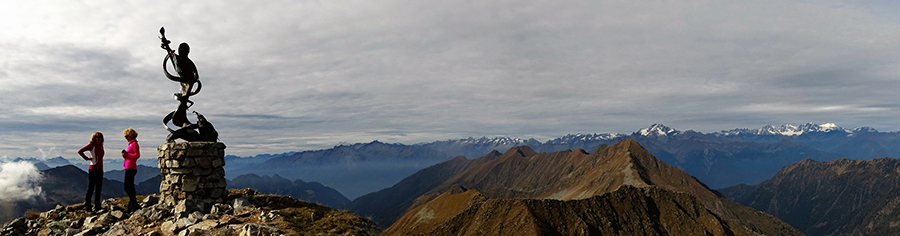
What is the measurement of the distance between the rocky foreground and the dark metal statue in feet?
12.3

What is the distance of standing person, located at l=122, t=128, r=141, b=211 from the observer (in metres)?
20.8

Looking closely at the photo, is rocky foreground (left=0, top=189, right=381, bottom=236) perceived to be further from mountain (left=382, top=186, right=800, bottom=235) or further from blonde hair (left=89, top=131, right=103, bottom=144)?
mountain (left=382, top=186, right=800, bottom=235)

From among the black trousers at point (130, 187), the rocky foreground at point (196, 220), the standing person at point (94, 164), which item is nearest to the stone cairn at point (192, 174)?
the rocky foreground at point (196, 220)

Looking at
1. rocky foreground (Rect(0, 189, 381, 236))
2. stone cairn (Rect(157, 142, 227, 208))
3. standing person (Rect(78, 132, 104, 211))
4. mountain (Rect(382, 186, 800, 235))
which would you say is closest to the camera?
rocky foreground (Rect(0, 189, 381, 236))

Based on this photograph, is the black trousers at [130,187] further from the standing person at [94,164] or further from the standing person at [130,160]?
the standing person at [94,164]

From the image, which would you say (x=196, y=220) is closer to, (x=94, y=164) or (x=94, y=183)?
(x=94, y=164)

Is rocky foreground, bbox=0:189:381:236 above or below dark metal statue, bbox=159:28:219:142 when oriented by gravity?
below

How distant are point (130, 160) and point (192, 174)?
389cm

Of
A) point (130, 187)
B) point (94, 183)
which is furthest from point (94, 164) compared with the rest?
point (130, 187)

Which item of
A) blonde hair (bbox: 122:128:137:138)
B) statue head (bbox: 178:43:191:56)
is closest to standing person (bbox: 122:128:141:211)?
blonde hair (bbox: 122:128:137:138)

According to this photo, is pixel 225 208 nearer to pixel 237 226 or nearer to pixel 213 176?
pixel 213 176

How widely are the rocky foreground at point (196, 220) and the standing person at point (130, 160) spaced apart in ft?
1.61

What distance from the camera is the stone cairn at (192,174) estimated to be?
20.4 meters

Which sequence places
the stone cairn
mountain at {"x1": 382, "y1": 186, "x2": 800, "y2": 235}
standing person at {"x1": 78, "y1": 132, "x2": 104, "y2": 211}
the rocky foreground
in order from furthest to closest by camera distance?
1. mountain at {"x1": 382, "y1": 186, "x2": 800, "y2": 235}
2. standing person at {"x1": 78, "y1": 132, "x2": 104, "y2": 211}
3. the stone cairn
4. the rocky foreground
